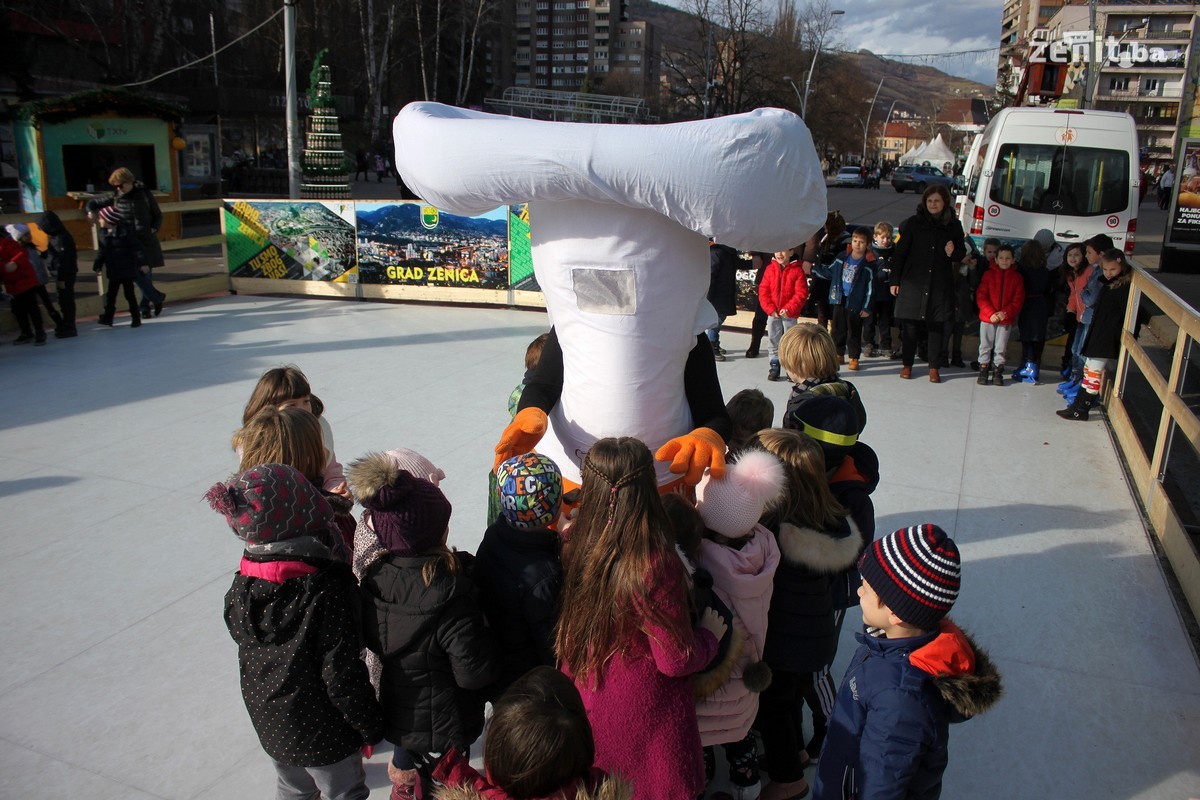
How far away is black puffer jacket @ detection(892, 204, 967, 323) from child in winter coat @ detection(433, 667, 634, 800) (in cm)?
638

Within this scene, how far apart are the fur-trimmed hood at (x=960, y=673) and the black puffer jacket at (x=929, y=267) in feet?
18.6

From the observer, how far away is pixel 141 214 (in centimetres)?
913

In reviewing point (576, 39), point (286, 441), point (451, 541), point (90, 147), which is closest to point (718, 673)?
point (286, 441)

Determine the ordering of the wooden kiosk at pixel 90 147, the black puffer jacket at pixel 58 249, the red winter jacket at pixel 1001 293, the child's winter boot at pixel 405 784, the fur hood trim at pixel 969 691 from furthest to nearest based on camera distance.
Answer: the wooden kiosk at pixel 90 147
the black puffer jacket at pixel 58 249
the red winter jacket at pixel 1001 293
the child's winter boot at pixel 405 784
the fur hood trim at pixel 969 691

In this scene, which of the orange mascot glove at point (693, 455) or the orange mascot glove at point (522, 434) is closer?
the orange mascot glove at point (693, 455)

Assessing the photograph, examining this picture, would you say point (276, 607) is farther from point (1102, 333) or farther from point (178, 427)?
point (1102, 333)

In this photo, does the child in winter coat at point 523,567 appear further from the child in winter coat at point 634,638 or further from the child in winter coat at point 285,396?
the child in winter coat at point 285,396

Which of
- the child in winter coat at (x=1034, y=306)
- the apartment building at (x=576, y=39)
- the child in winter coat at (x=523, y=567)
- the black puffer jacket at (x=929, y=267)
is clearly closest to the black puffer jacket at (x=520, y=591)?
the child in winter coat at (x=523, y=567)

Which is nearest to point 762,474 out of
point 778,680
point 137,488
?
point 778,680

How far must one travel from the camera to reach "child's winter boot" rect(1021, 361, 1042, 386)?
7483mm

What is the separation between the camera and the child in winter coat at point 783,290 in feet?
23.9

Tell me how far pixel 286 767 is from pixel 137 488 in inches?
127

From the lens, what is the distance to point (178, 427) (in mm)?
6043

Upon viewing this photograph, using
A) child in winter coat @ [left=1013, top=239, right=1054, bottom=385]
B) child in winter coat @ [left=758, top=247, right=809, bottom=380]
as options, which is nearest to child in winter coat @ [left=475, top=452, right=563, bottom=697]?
child in winter coat @ [left=758, top=247, right=809, bottom=380]
